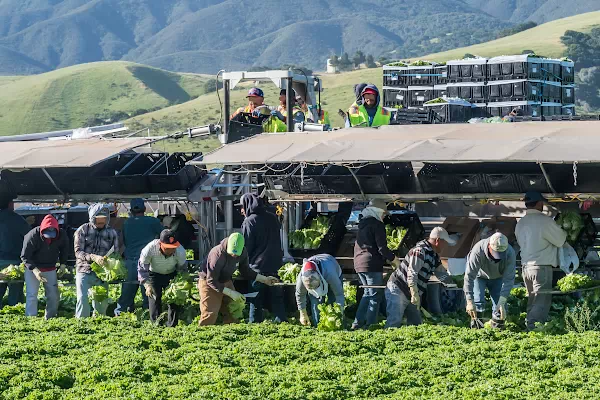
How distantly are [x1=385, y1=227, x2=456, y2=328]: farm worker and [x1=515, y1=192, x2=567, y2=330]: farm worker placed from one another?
930mm

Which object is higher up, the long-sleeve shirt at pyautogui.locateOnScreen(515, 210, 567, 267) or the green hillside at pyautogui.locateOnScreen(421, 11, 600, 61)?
the green hillside at pyautogui.locateOnScreen(421, 11, 600, 61)

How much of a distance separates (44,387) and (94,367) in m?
0.82

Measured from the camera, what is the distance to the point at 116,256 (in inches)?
606

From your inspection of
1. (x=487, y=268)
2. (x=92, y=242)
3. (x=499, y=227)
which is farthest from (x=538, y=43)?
(x=487, y=268)

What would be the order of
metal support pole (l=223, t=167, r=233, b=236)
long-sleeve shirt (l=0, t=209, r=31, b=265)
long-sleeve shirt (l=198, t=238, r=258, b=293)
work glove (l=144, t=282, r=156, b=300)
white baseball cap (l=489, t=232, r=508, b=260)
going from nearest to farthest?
white baseball cap (l=489, t=232, r=508, b=260) < long-sleeve shirt (l=198, t=238, r=258, b=293) < work glove (l=144, t=282, r=156, b=300) < long-sleeve shirt (l=0, t=209, r=31, b=265) < metal support pole (l=223, t=167, r=233, b=236)

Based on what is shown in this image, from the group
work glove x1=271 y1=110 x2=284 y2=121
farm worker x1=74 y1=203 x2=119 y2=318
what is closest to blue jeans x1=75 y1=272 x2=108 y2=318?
farm worker x1=74 y1=203 x2=119 y2=318

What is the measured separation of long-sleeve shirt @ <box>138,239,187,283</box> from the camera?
566 inches

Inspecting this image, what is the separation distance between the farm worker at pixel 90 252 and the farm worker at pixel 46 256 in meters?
0.23

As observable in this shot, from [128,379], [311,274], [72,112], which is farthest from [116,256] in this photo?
[72,112]

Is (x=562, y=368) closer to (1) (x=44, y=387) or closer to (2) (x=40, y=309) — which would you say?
(1) (x=44, y=387)

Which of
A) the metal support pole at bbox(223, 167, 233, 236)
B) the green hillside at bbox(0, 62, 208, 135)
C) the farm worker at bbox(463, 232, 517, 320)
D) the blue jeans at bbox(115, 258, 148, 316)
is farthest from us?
the green hillside at bbox(0, 62, 208, 135)

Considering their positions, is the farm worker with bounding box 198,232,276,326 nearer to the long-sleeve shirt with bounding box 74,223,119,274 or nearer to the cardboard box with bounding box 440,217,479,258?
the long-sleeve shirt with bounding box 74,223,119,274

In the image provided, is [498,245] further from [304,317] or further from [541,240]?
[304,317]

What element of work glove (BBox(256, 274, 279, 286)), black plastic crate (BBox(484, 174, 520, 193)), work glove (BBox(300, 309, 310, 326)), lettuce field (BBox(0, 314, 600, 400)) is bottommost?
lettuce field (BBox(0, 314, 600, 400))
